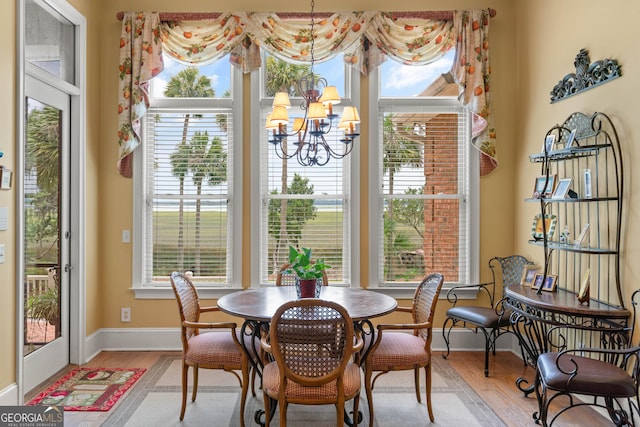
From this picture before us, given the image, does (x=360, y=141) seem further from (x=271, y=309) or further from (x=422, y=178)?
(x=271, y=309)

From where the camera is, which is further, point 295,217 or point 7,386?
point 295,217

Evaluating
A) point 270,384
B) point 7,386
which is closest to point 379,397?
point 270,384

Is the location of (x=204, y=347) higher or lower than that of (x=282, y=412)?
higher

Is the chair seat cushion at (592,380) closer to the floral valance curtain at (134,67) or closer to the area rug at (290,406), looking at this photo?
the area rug at (290,406)

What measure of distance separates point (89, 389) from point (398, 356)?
7.43ft

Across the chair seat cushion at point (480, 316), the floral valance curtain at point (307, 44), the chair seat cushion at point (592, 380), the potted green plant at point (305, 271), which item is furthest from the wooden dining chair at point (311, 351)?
the floral valance curtain at point (307, 44)

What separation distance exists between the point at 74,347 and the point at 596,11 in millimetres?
4748

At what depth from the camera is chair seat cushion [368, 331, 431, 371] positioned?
101 inches

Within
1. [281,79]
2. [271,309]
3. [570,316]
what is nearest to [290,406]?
[271,309]

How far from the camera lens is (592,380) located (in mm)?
2127

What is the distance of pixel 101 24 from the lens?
3.94m

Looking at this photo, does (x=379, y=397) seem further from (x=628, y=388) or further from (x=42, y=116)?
(x=42, y=116)

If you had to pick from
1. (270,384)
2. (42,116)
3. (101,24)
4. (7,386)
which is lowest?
(7,386)

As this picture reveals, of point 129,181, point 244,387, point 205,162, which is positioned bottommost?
point 244,387
